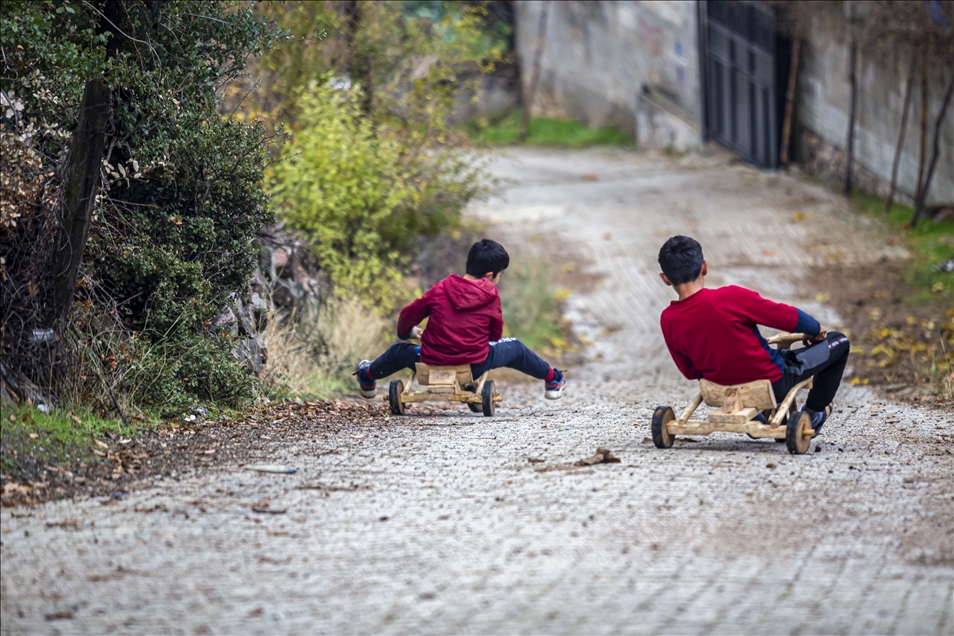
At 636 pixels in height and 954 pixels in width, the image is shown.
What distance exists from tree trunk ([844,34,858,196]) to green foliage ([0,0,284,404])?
9661 millimetres

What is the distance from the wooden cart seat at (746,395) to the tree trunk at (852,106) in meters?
10.1

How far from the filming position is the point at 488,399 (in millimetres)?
6945

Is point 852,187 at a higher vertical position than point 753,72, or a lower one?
lower

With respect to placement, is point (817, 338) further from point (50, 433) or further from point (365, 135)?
point (365, 135)

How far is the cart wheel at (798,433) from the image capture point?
530cm

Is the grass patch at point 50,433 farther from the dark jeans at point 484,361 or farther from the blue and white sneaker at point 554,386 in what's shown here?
the blue and white sneaker at point 554,386

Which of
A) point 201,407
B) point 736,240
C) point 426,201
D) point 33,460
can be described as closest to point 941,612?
point 33,460

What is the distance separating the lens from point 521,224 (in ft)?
48.2

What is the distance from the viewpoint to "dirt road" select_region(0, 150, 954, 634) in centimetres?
346

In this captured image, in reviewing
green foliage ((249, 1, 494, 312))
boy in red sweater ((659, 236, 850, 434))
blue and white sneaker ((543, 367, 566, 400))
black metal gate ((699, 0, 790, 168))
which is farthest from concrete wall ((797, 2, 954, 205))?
boy in red sweater ((659, 236, 850, 434))

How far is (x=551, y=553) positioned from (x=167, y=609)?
132 centimetres

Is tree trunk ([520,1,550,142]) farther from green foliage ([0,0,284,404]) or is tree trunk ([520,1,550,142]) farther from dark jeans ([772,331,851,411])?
dark jeans ([772,331,851,411])

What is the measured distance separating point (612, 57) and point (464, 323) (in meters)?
14.5

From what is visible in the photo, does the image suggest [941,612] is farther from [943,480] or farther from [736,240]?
[736,240]
